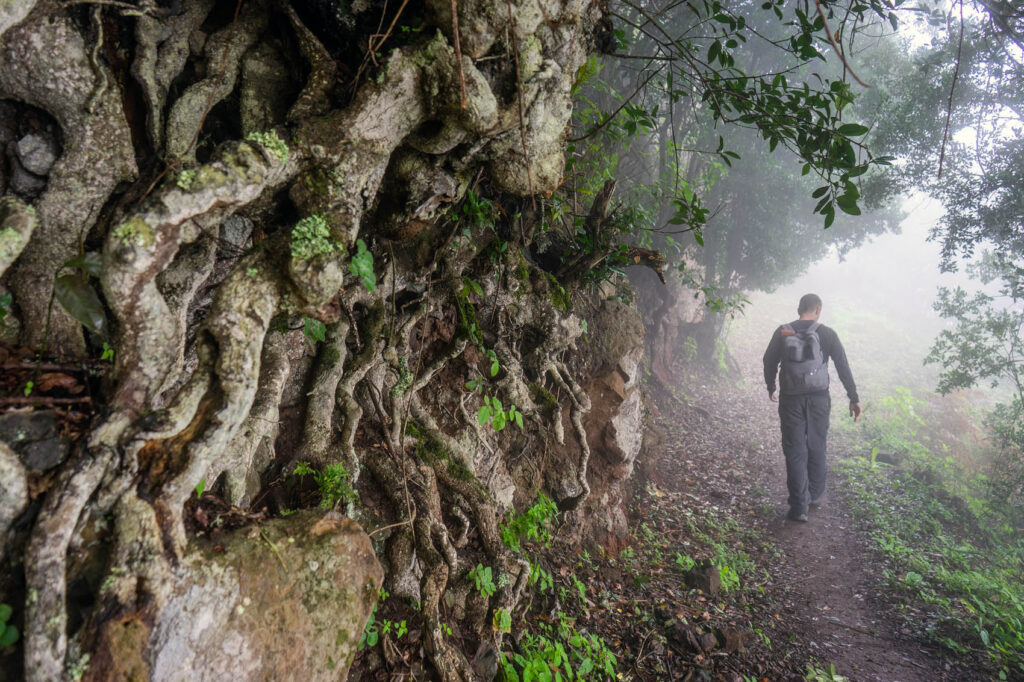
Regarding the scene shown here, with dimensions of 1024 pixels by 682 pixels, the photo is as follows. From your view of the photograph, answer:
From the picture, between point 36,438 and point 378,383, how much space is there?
70.0 inches

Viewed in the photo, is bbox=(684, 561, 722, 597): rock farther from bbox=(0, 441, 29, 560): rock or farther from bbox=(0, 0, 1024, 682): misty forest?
bbox=(0, 441, 29, 560): rock

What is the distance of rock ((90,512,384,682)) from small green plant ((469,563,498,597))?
881mm

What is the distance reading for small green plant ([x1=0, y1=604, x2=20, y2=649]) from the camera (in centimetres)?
148

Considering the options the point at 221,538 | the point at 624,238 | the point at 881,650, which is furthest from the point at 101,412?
the point at 624,238

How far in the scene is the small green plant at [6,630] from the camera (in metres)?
1.48

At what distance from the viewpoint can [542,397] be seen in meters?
4.64

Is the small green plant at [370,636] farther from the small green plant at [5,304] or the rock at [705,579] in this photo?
the rock at [705,579]

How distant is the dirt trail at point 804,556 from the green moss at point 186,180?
17.6ft

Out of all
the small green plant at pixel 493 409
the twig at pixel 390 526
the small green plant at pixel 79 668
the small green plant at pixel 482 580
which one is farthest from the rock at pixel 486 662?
the small green plant at pixel 79 668

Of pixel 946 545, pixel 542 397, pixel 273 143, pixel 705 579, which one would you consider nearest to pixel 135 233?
pixel 273 143

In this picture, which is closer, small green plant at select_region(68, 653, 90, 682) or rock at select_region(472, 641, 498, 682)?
small green plant at select_region(68, 653, 90, 682)

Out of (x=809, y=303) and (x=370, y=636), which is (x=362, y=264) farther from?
(x=809, y=303)

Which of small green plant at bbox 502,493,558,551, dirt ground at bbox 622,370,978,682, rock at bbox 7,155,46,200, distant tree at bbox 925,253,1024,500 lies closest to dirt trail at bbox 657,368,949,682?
dirt ground at bbox 622,370,978,682

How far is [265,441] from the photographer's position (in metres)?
2.76
